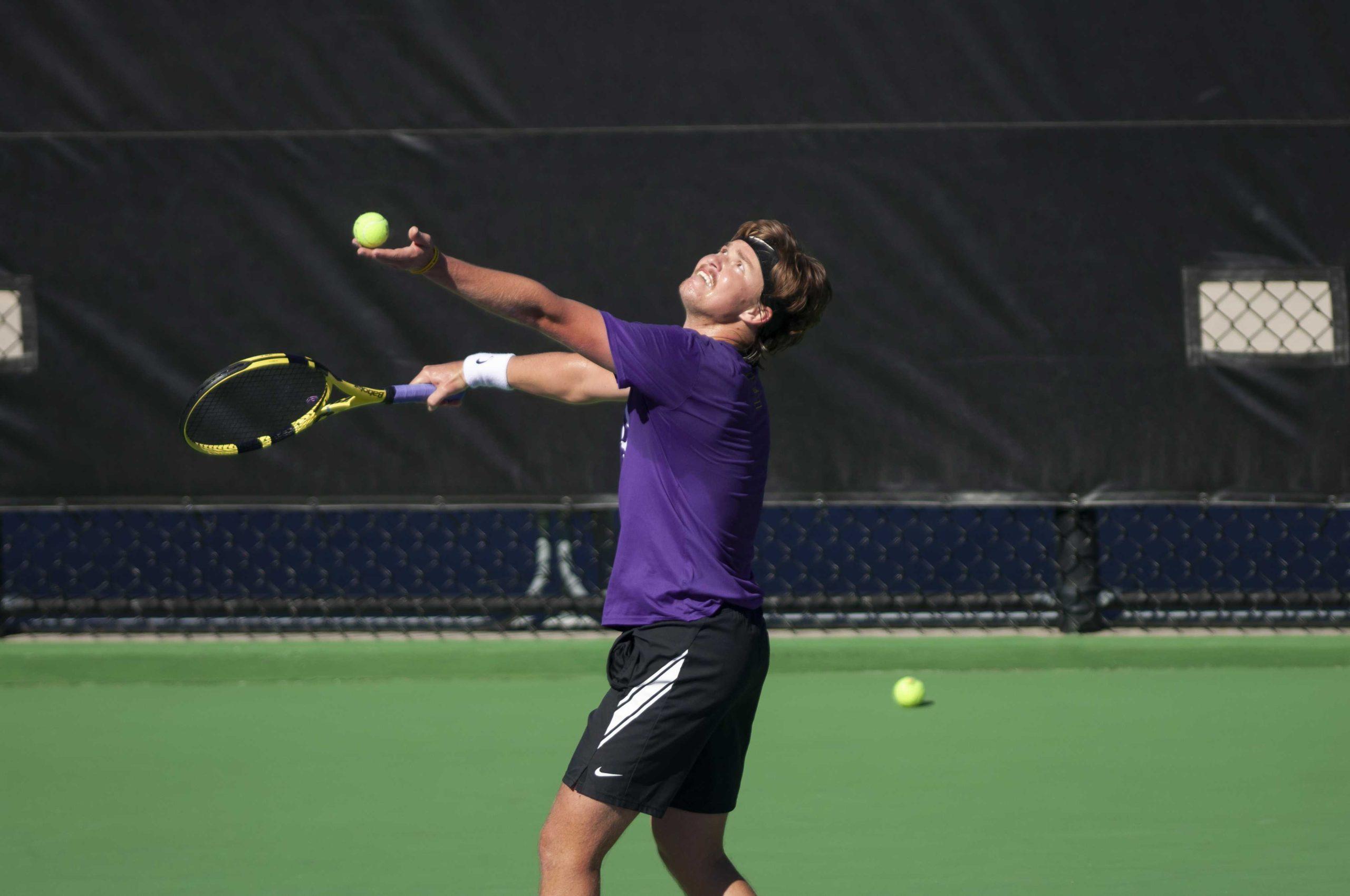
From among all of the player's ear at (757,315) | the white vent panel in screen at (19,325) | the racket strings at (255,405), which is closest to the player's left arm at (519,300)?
the player's ear at (757,315)

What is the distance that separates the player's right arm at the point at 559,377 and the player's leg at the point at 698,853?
0.67 meters

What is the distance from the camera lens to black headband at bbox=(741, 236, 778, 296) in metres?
2.40

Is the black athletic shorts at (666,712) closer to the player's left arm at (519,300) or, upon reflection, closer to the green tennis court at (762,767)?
the player's left arm at (519,300)

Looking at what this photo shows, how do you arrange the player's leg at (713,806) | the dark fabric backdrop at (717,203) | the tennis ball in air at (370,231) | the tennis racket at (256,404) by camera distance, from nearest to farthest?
the player's leg at (713,806) → the tennis ball in air at (370,231) → the tennis racket at (256,404) → the dark fabric backdrop at (717,203)

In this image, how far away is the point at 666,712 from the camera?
225 cm

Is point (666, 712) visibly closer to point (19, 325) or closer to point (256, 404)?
point (256, 404)

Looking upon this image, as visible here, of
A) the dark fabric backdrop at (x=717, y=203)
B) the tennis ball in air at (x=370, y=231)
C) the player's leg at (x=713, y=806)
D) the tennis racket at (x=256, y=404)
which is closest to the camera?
the player's leg at (x=713, y=806)

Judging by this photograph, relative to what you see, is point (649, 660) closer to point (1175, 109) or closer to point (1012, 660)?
point (1012, 660)

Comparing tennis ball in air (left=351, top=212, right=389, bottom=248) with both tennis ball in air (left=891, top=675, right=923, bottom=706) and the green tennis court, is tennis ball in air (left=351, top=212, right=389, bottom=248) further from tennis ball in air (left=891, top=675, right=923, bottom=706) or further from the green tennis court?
tennis ball in air (left=891, top=675, right=923, bottom=706)

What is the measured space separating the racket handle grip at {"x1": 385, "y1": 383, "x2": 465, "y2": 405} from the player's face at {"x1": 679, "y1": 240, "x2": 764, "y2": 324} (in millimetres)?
398

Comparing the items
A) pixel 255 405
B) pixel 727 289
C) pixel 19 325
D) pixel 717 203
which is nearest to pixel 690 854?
pixel 727 289

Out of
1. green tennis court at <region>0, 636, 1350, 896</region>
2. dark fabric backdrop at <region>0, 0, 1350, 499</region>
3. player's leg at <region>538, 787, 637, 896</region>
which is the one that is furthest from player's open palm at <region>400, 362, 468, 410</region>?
dark fabric backdrop at <region>0, 0, 1350, 499</region>

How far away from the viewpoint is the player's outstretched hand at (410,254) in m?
2.11

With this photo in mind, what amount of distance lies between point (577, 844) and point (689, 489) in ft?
1.78
